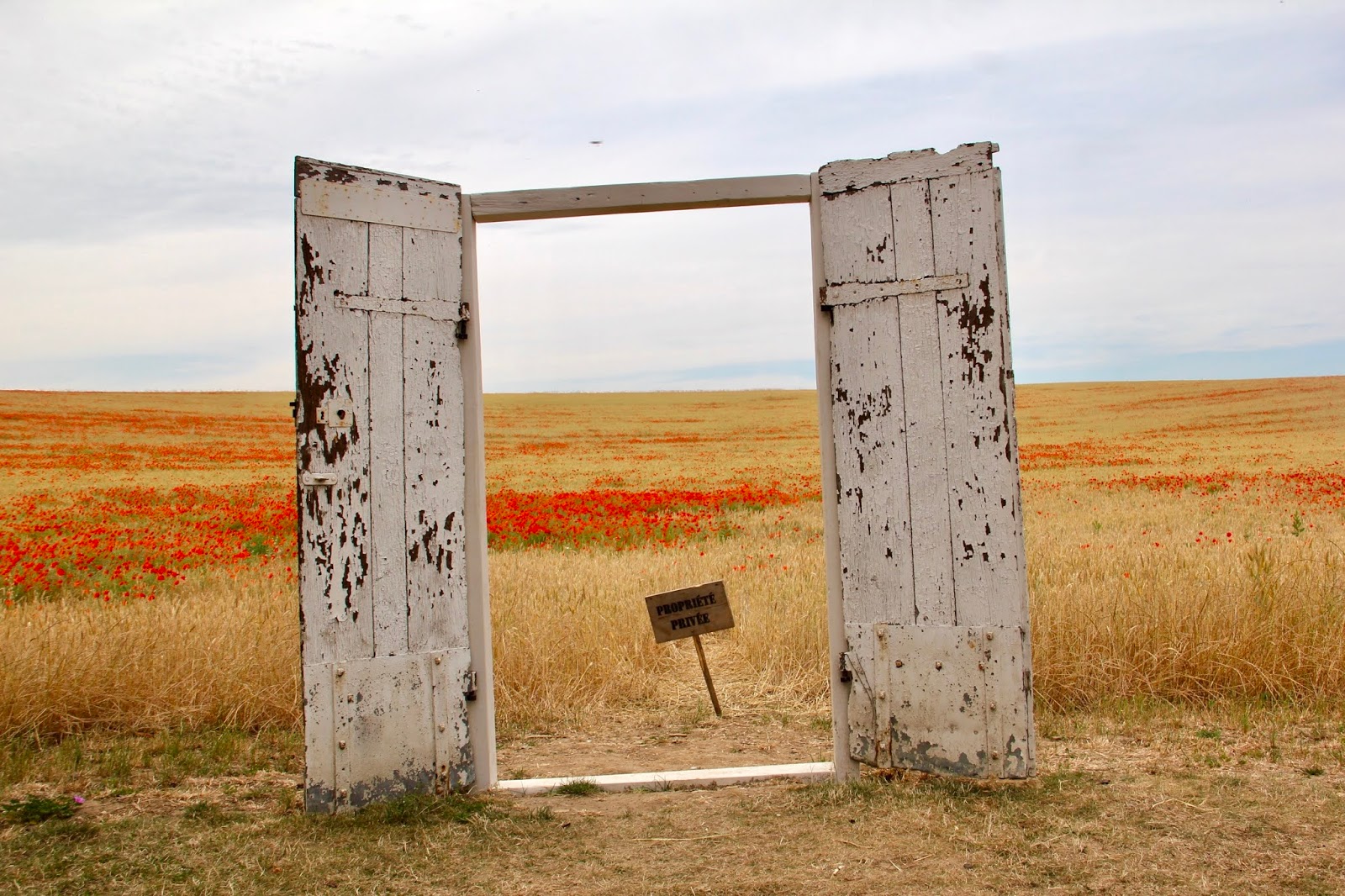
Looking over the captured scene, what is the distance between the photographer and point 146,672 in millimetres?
5035

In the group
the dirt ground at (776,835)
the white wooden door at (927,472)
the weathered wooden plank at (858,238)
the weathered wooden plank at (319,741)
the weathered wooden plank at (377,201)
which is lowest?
the dirt ground at (776,835)

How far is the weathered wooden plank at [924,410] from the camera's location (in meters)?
3.92

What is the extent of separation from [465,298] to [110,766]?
2.66 metres

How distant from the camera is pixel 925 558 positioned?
3936 millimetres

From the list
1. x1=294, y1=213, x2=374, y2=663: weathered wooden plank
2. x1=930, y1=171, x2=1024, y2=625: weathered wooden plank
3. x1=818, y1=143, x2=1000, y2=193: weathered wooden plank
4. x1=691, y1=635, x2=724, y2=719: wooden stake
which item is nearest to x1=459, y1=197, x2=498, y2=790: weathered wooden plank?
x1=294, y1=213, x2=374, y2=663: weathered wooden plank

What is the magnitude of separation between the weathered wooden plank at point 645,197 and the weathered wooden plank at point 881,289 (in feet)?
1.44

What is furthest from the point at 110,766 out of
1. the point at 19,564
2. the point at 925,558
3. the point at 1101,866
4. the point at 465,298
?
the point at 19,564

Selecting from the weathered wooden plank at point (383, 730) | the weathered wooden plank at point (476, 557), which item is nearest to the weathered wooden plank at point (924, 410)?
the weathered wooden plank at point (476, 557)

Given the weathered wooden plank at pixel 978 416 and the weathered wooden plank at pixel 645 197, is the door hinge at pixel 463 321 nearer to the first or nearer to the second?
the weathered wooden plank at pixel 645 197

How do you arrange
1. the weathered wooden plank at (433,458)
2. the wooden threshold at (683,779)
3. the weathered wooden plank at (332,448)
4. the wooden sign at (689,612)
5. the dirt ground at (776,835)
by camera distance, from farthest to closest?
the wooden sign at (689,612), the wooden threshold at (683,779), the weathered wooden plank at (433,458), the weathered wooden plank at (332,448), the dirt ground at (776,835)

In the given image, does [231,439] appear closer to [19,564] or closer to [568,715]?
[19,564]

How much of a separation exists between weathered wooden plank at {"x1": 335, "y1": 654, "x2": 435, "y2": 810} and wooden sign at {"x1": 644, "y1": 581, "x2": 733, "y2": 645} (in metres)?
1.53

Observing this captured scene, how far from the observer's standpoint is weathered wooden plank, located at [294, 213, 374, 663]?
3.81m

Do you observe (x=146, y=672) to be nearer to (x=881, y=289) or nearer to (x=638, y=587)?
(x=638, y=587)
